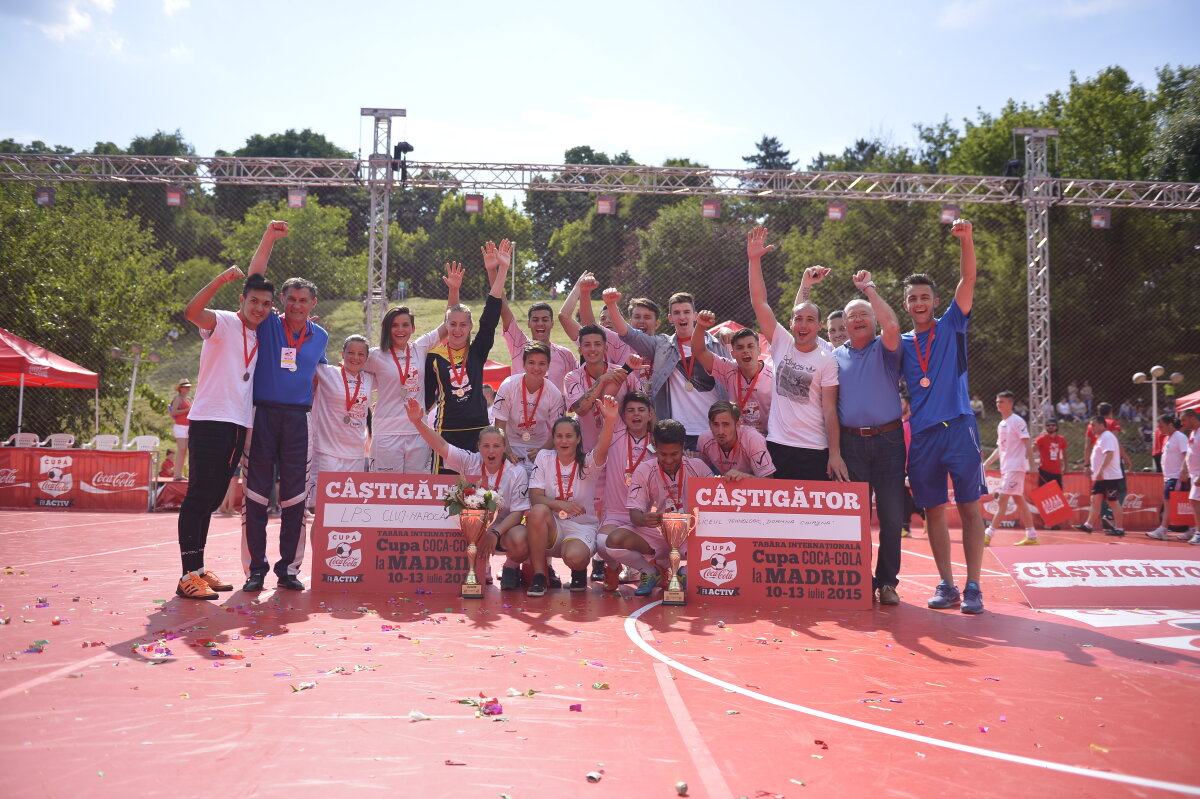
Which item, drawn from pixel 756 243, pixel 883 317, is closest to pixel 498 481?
pixel 756 243

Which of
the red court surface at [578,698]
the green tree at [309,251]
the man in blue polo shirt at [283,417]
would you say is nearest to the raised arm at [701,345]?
the red court surface at [578,698]

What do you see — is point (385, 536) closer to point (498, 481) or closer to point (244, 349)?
point (498, 481)

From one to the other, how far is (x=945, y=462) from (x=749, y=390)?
1.71 meters

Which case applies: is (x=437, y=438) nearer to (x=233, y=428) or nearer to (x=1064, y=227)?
(x=233, y=428)

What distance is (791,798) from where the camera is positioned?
9.09ft

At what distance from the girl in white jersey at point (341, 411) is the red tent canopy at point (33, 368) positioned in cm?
1171

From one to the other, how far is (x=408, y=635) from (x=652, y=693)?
1.78 meters

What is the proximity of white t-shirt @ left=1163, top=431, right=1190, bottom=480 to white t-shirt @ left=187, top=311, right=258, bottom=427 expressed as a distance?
1418 centimetres

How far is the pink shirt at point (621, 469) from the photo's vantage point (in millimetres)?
6988

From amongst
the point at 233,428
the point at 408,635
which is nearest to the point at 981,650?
the point at 408,635

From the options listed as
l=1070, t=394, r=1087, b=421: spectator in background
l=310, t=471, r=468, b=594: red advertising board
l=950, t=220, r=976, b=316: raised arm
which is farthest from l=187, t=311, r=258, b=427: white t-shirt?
l=1070, t=394, r=1087, b=421: spectator in background

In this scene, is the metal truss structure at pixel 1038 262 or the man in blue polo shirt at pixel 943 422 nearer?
the man in blue polo shirt at pixel 943 422

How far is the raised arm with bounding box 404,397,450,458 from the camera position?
6.61 m

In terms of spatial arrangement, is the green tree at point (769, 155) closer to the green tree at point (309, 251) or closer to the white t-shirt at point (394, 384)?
the green tree at point (309, 251)
